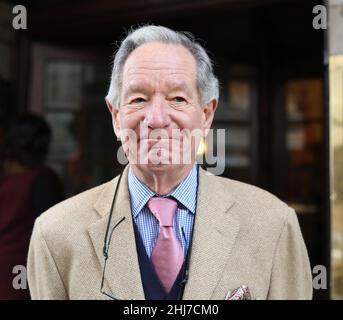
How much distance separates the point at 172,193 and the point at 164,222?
0.07 m

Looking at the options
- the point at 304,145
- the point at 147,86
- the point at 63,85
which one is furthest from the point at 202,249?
the point at 304,145

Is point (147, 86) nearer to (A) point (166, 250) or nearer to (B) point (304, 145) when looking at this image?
(A) point (166, 250)

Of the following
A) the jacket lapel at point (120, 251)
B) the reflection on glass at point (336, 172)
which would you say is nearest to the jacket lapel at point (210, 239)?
the jacket lapel at point (120, 251)

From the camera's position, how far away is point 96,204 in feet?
3.81

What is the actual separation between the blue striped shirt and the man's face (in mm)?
74

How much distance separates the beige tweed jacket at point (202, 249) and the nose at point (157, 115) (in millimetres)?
195

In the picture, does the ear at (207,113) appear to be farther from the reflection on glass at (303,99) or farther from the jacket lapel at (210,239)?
the reflection on glass at (303,99)

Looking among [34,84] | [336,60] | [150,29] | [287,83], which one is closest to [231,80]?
[287,83]

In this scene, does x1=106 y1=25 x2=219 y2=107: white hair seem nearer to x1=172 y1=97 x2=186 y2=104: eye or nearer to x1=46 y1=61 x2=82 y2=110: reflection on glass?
x1=172 y1=97 x2=186 y2=104: eye

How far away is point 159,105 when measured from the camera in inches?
40.7

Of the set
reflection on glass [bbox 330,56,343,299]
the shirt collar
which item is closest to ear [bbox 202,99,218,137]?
the shirt collar

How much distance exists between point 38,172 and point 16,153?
0.49ft

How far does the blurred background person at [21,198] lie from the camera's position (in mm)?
1654

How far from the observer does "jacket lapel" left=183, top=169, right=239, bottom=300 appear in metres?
1.07
